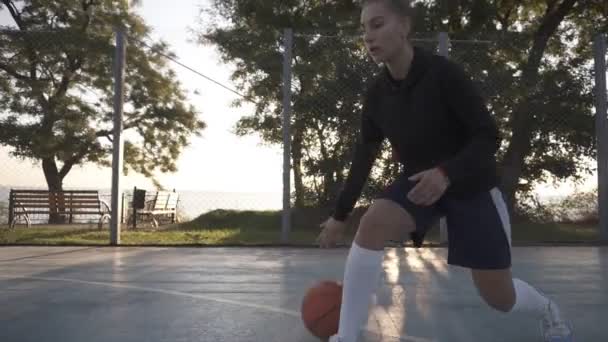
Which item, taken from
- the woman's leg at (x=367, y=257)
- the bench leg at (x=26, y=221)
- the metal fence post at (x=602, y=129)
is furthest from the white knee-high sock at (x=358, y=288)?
the bench leg at (x=26, y=221)

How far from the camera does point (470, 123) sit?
215cm

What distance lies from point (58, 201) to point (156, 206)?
5.74 feet

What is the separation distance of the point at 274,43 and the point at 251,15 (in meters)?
1.70

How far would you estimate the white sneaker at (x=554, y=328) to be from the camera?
8.56ft

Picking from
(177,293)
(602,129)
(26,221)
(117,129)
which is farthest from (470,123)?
(26,221)

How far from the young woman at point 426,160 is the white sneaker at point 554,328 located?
1.19 ft

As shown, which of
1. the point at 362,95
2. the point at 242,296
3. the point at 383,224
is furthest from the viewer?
the point at 362,95

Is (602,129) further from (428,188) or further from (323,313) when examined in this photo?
(428,188)

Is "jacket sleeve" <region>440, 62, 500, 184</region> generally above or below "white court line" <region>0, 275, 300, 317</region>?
above

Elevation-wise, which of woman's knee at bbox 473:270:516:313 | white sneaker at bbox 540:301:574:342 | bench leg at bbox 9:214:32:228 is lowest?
white sneaker at bbox 540:301:574:342

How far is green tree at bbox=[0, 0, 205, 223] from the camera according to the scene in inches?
447

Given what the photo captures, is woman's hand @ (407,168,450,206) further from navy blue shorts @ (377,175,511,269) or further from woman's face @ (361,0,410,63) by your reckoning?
woman's face @ (361,0,410,63)

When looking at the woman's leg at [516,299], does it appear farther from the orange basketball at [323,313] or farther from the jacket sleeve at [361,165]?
the orange basketball at [323,313]

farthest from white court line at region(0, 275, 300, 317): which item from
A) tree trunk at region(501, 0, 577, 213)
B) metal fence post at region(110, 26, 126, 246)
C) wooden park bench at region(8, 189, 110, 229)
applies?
tree trunk at region(501, 0, 577, 213)
